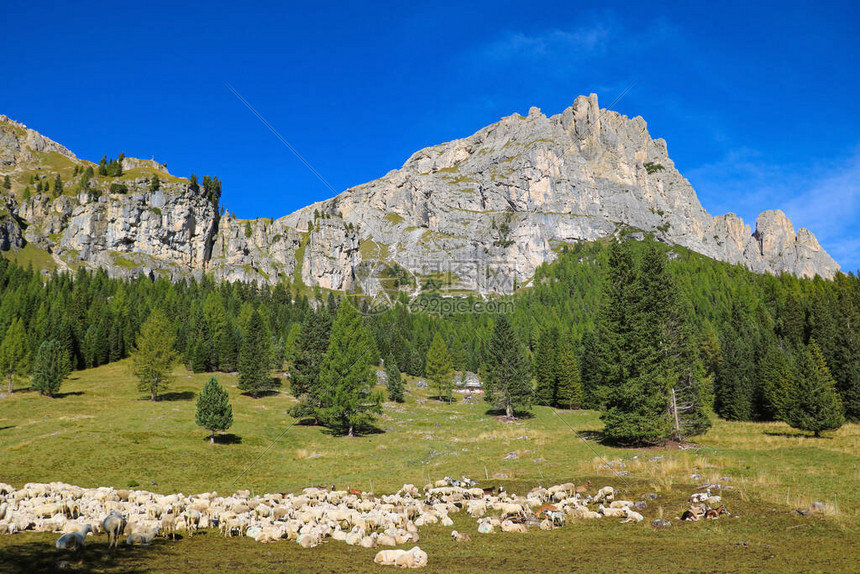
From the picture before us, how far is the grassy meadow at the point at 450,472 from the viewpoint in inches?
553

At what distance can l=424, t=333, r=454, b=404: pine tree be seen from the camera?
94.9 metres

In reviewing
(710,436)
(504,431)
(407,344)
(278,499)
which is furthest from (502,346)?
(407,344)

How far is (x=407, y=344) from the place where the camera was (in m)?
141

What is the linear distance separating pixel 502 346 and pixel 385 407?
23.7 metres

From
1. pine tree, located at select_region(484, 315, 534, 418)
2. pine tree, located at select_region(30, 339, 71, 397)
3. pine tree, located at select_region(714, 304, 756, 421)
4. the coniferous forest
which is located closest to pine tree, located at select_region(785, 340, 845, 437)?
the coniferous forest

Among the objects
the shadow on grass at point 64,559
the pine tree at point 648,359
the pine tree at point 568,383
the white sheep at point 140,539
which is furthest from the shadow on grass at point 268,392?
the shadow on grass at point 64,559

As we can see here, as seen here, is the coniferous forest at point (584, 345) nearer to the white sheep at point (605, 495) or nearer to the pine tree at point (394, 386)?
the pine tree at point (394, 386)

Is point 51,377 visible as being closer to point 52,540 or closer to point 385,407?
point 385,407

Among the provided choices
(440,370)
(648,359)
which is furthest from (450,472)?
(440,370)

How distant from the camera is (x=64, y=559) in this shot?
41.6ft

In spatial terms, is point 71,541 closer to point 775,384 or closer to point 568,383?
point 568,383

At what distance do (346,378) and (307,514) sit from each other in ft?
105

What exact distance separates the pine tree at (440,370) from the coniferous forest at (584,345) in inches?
32.9

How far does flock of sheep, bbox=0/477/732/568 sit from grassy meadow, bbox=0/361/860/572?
28.8 inches
